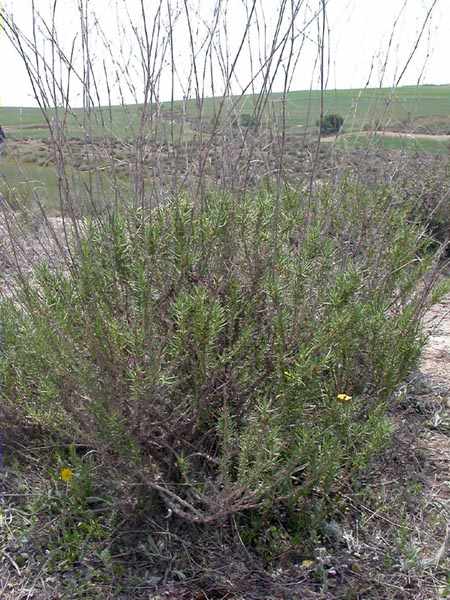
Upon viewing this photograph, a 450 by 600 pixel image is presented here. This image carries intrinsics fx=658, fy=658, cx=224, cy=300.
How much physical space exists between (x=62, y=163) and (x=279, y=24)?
0.88 m

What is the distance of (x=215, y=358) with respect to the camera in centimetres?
224

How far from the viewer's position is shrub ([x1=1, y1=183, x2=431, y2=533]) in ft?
6.75

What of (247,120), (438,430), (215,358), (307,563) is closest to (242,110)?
(247,120)

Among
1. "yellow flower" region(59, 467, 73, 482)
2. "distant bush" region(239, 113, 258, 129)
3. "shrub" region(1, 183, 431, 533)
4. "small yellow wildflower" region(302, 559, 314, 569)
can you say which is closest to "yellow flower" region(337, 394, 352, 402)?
"shrub" region(1, 183, 431, 533)

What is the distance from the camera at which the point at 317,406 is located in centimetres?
234

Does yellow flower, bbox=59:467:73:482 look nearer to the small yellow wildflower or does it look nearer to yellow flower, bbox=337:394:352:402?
the small yellow wildflower

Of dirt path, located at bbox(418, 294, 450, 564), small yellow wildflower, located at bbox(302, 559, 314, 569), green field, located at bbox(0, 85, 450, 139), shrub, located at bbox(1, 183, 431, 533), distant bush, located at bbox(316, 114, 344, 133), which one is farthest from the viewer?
distant bush, located at bbox(316, 114, 344, 133)

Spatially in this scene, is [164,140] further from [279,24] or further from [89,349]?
[89,349]

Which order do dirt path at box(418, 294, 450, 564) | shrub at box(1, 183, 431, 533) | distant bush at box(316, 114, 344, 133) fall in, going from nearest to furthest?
shrub at box(1, 183, 431, 533)
dirt path at box(418, 294, 450, 564)
distant bush at box(316, 114, 344, 133)

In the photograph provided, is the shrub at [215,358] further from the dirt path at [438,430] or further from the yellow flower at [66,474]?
the dirt path at [438,430]

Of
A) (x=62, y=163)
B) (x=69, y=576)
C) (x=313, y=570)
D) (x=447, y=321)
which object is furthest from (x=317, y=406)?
(x=447, y=321)

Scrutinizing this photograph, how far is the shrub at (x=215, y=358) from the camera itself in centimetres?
206

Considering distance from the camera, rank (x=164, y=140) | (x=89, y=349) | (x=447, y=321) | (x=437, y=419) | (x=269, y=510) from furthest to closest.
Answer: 1. (x=447, y=321)
2. (x=437, y=419)
3. (x=164, y=140)
4. (x=269, y=510)
5. (x=89, y=349)

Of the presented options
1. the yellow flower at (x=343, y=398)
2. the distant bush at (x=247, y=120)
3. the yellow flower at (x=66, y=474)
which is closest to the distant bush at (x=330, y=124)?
the distant bush at (x=247, y=120)
